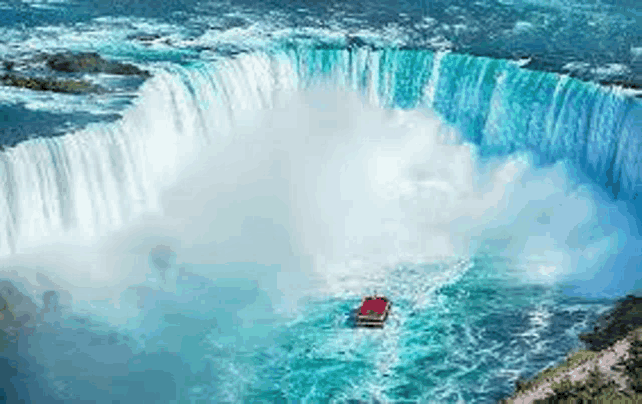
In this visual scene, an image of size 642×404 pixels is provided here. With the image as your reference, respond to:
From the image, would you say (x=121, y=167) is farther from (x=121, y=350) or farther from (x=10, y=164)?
(x=121, y=350)

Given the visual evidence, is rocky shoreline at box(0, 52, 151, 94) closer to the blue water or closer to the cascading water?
the blue water

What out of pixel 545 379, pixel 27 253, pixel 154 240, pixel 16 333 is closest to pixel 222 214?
pixel 154 240

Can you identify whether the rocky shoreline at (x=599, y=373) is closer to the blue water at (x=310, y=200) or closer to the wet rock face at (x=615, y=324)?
the wet rock face at (x=615, y=324)

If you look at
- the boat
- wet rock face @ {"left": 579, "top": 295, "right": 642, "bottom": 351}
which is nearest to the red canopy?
the boat

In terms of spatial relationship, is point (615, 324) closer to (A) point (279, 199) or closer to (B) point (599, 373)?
(B) point (599, 373)

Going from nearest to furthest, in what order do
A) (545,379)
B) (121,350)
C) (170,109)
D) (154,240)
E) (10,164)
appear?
(545,379) < (121,350) < (10,164) < (154,240) < (170,109)

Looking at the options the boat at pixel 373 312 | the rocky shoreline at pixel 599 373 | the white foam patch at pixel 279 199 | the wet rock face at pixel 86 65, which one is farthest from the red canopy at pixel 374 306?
the wet rock face at pixel 86 65
